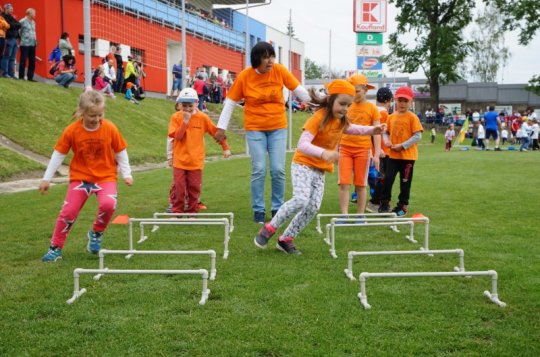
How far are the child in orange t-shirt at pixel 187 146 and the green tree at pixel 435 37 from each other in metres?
47.0

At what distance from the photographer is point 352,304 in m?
4.58

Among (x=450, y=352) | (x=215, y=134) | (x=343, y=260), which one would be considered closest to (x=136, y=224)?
(x=215, y=134)

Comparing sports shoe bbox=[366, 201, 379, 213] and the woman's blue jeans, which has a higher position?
the woman's blue jeans

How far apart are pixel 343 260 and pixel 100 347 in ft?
9.80

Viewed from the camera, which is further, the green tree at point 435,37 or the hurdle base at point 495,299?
the green tree at point 435,37

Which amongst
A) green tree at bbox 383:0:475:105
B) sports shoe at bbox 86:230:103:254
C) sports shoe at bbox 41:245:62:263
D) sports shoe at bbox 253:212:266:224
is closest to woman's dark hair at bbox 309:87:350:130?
sports shoe at bbox 253:212:266:224

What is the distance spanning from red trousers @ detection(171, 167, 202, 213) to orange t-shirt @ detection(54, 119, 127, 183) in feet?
7.97

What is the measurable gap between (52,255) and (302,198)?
2.62 meters

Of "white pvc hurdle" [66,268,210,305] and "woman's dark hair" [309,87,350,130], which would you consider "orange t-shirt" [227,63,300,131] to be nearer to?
"woman's dark hair" [309,87,350,130]

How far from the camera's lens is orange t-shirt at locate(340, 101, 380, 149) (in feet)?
27.1

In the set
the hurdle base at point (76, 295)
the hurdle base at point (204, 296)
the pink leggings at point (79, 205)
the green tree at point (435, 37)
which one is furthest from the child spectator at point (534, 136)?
the hurdle base at point (76, 295)

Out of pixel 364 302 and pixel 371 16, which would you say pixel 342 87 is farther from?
pixel 371 16

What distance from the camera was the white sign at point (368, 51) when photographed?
611 inches

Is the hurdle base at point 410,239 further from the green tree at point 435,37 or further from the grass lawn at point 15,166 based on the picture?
the green tree at point 435,37
